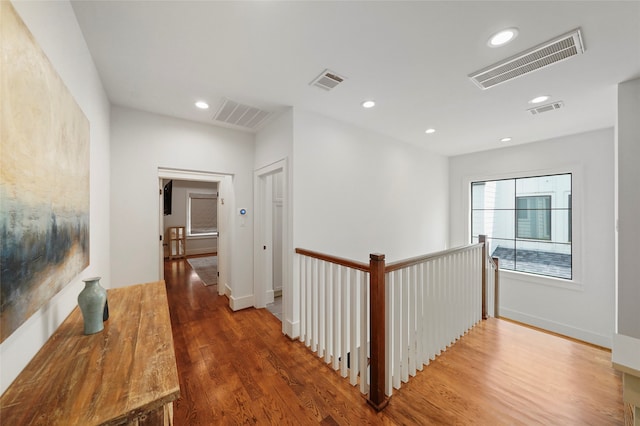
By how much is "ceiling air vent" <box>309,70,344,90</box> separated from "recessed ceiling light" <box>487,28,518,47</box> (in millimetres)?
1154

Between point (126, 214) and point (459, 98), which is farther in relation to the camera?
point (126, 214)

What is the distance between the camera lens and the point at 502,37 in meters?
1.72

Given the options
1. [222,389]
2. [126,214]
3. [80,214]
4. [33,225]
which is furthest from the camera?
[126,214]

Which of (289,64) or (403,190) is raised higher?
(289,64)

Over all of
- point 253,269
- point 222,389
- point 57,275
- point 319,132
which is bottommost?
point 222,389

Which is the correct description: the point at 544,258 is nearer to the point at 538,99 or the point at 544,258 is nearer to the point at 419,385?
the point at 538,99

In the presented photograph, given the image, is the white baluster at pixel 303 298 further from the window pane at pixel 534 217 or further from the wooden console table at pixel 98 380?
the window pane at pixel 534 217

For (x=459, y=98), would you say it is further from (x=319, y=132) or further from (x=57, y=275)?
(x=57, y=275)

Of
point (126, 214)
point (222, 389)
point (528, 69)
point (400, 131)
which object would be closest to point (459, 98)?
point (528, 69)

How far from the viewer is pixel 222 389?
1952mm

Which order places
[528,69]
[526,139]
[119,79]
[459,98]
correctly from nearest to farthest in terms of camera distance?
1. [528,69]
2. [119,79]
3. [459,98]
4. [526,139]

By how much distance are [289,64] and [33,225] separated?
1.90 meters

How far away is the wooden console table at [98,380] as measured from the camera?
2.46 ft

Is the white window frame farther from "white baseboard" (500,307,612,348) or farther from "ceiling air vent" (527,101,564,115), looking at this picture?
"ceiling air vent" (527,101,564,115)
